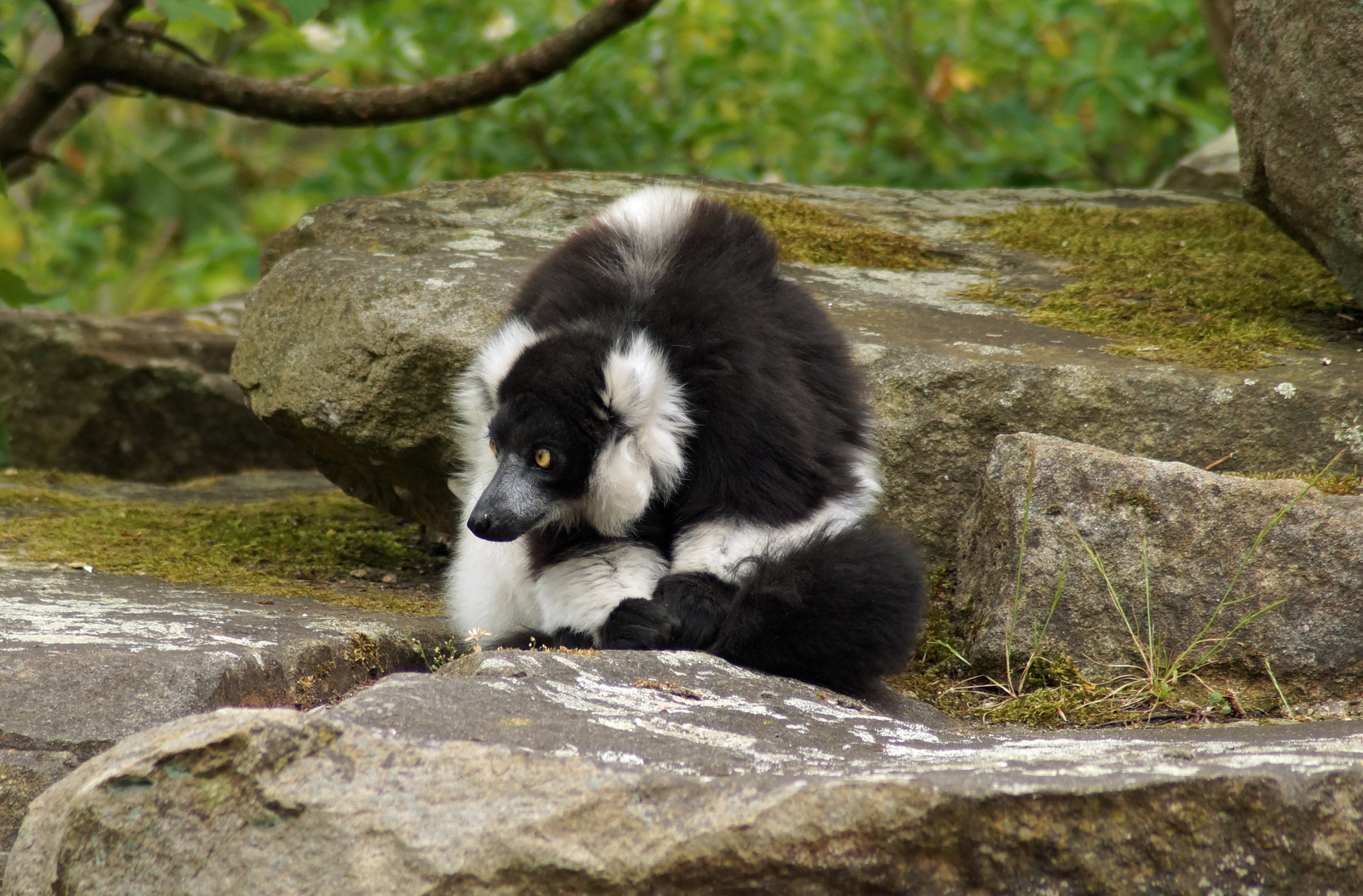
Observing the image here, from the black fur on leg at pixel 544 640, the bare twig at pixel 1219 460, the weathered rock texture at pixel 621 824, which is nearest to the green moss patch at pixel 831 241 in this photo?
the bare twig at pixel 1219 460

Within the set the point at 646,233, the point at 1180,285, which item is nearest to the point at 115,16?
the point at 646,233

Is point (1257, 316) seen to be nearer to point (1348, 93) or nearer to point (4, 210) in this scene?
point (1348, 93)

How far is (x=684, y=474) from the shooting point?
3.83 metres

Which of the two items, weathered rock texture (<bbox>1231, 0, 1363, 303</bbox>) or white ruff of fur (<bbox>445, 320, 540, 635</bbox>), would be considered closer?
white ruff of fur (<bbox>445, 320, 540, 635</bbox>)

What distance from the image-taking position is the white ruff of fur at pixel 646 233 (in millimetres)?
3998

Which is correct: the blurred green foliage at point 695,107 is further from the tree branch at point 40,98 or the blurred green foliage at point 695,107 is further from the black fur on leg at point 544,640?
the black fur on leg at point 544,640

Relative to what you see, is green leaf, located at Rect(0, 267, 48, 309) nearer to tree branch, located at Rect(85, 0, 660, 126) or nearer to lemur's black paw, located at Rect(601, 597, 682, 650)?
tree branch, located at Rect(85, 0, 660, 126)

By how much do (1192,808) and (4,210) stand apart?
1169 cm

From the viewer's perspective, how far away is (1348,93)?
452 cm

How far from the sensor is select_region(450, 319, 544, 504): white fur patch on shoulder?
13.0 ft

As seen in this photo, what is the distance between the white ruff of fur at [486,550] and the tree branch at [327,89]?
101 inches

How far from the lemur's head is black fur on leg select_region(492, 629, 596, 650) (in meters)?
0.39

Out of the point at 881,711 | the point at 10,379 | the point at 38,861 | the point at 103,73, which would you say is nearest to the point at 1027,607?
the point at 881,711

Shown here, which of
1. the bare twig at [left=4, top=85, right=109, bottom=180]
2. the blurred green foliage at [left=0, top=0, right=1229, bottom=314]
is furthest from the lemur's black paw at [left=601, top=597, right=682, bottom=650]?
the bare twig at [left=4, top=85, right=109, bottom=180]
